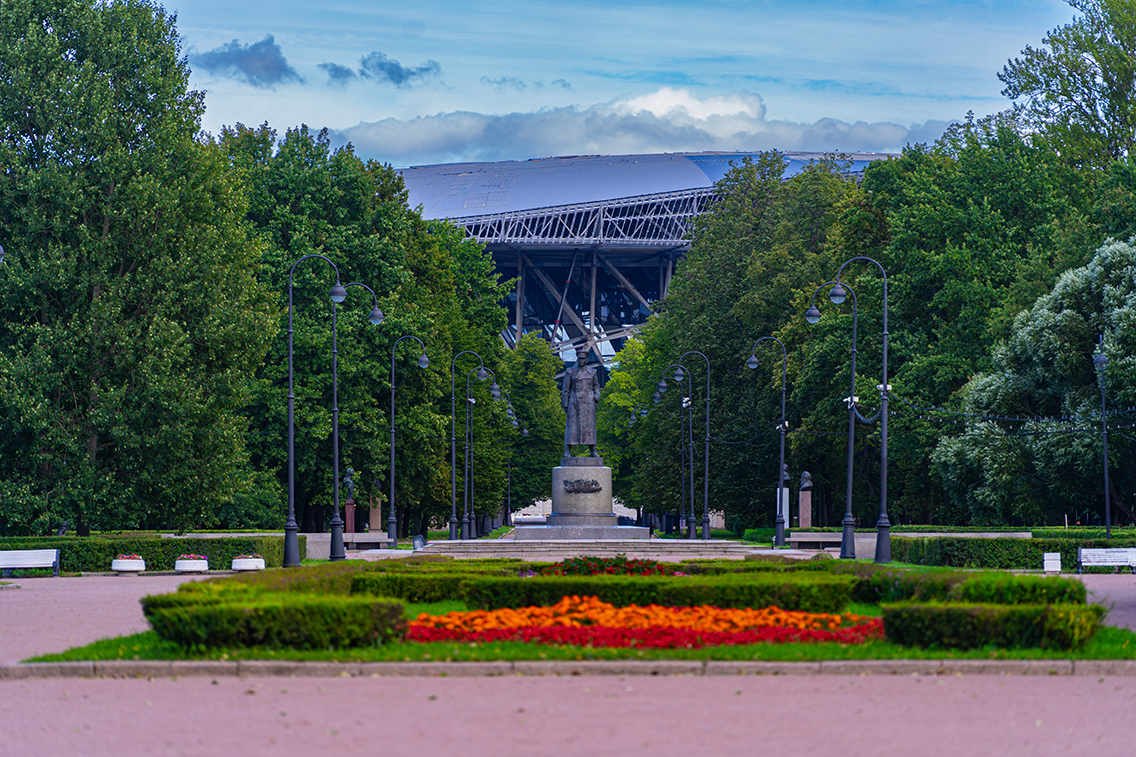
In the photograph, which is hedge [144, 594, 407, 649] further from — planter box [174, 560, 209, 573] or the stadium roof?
the stadium roof

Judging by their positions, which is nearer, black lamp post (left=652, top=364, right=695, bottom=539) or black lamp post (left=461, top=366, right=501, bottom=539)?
black lamp post (left=461, top=366, right=501, bottom=539)

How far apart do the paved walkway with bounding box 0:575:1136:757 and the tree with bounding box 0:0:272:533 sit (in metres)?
24.0

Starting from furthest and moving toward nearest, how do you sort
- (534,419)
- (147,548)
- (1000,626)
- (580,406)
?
(534,419)
(580,406)
(147,548)
(1000,626)

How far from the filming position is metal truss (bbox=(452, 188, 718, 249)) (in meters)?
116

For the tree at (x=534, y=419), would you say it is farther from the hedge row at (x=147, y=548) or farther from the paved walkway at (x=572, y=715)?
the paved walkway at (x=572, y=715)

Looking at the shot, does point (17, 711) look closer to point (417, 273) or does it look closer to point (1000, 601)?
point (1000, 601)

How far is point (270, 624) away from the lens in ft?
45.8

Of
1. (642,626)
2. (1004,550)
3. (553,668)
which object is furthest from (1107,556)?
(553,668)

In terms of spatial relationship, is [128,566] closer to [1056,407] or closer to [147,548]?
A: [147,548]

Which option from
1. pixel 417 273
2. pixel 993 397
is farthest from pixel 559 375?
pixel 993 397

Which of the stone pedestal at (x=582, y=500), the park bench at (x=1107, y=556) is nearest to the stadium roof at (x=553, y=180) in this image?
Result: the stone pedestal at (x=582, y=500)

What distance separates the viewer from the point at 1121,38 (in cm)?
5372

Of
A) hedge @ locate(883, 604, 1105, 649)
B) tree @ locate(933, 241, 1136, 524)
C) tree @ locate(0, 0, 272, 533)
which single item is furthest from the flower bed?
tree @ locate(933, 241, 1136, 524)

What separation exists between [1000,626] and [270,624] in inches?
307
